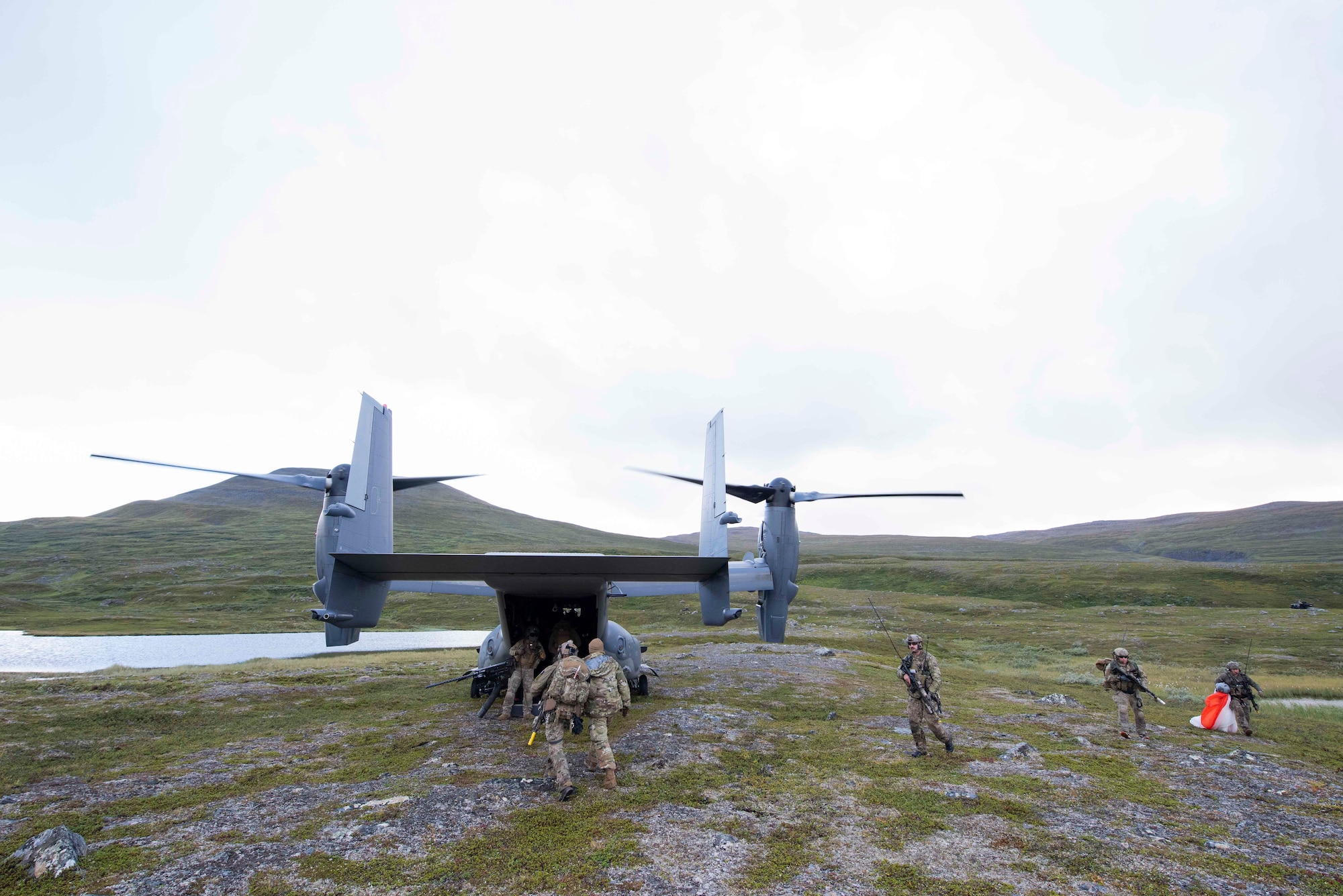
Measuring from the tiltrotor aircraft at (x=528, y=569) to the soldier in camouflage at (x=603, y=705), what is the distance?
6.46 feet

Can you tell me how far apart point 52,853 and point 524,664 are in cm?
800

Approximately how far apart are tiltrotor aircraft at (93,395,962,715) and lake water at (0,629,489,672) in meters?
19.3

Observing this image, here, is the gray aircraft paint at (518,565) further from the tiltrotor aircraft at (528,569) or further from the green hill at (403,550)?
the green hill at (403,550)

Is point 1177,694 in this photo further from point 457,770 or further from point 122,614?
point 122,614

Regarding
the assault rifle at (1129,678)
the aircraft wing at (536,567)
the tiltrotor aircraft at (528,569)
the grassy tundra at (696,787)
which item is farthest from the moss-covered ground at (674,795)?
the aircraft wing at (536,567)

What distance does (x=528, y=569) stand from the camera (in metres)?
11.9

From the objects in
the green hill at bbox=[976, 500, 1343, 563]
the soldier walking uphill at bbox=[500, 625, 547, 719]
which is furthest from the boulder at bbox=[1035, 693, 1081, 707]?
the green hill at bbox=[976, 500, 1343, 563]

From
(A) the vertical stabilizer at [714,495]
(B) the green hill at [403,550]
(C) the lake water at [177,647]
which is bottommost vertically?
(C) the lake water at [177,647]

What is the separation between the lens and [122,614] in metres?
63.9

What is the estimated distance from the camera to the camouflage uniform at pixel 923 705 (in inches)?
432

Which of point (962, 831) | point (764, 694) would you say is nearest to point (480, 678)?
point (764, 694)

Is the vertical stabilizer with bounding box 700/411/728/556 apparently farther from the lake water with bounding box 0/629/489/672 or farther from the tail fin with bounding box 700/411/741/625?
the lake water with bounding box 0/629/489/672

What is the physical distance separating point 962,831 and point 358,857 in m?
7.32

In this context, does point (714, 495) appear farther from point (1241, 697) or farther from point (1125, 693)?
point (1241, 697)
